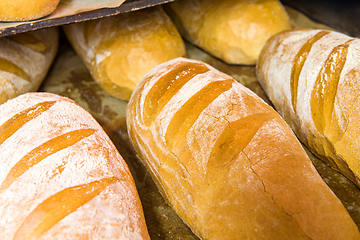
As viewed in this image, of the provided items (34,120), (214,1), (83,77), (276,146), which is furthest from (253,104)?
(83,77)

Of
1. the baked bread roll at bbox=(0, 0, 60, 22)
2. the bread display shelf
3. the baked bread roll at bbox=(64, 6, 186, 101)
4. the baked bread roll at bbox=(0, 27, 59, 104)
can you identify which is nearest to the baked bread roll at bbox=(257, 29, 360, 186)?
the baked bread roll at bbox=(64, 6, 186, 101)

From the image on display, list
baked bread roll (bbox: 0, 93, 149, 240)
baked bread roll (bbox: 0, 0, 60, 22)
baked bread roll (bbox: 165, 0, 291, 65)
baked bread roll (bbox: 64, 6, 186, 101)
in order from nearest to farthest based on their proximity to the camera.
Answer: baked bread roll (bbox: 0, 93, 149, 240) < baked bread roll (bbox: 0, 0, 60, 22) < baked bread roll (bbox: 64, 6, 186, 101) < baked bread roll (bbox: 165, 0, 291, 65)

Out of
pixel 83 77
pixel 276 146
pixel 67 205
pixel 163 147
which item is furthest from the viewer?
pixel 83 77

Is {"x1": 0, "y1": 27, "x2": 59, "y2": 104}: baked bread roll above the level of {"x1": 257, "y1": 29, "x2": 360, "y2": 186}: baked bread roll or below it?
above

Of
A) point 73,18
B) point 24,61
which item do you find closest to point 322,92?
point 73,18

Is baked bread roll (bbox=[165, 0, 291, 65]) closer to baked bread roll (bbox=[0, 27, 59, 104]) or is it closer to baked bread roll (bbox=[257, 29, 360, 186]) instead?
baked bread roll (bbox=[257, 29, 360, 186])

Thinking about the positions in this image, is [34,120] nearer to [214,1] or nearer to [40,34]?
[40,34]
